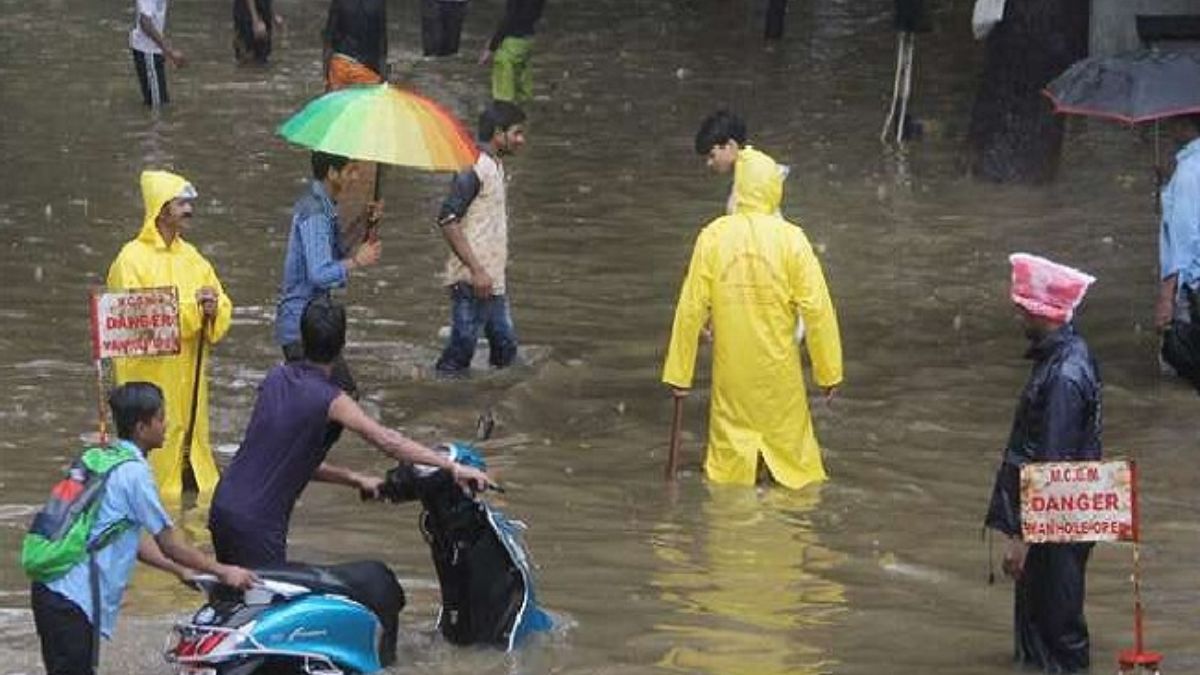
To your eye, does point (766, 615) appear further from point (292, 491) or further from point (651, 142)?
point (651, 142)

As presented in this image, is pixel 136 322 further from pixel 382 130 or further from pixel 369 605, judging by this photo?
pixel 369 605

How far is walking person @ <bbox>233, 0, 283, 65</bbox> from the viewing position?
25297 mm

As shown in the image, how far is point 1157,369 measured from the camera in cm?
1494

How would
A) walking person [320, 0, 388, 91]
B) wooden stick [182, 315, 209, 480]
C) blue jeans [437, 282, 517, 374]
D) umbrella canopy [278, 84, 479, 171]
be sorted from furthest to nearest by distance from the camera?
walking person [320, 0, 388, 91], blue jeans [437, 282, 517, 374], umbrella canopy [278, 84, 479, 171], wooden stick [182, 315, 209, 480]

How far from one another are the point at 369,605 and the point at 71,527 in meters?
1.13

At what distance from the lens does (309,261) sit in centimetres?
1256

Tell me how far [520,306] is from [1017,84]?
5062mm

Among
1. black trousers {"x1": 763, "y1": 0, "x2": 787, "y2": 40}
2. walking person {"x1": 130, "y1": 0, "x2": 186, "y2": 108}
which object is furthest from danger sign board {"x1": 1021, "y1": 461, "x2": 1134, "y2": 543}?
black trousers {"x1": 763, "y1": 0, "x2": 787, "y2": 40}

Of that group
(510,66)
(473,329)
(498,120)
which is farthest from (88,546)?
(510,66)

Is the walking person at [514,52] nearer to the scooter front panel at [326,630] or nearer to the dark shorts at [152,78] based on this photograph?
the dark shorts at [152,78]

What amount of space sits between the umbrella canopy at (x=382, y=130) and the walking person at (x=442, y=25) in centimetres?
1287

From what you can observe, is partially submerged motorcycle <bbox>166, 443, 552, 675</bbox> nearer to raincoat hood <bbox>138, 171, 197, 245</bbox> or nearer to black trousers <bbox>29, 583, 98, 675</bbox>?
black trousers <bbox>29, 583, 98, 675</bbox>

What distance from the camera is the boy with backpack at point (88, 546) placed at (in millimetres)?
8336

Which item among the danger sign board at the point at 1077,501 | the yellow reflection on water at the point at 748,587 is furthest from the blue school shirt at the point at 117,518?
the danger sign board at the point at 1077,501
